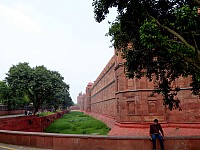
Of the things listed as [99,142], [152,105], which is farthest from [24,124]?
[99,142]

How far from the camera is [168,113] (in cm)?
1866

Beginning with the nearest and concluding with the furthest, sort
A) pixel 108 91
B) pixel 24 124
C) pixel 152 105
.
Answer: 1. pixel 152 105
2. pixel 24 124
3. pixel 108 91

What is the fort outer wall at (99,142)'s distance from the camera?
8.14m

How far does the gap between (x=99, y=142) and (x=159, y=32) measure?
A: 514 centimetres

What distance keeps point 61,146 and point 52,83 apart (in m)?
25.5

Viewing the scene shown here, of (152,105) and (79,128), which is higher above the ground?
(152,105)

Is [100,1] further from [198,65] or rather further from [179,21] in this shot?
[198,65]

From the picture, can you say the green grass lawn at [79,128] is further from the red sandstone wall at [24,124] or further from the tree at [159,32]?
the tree at [159,32]

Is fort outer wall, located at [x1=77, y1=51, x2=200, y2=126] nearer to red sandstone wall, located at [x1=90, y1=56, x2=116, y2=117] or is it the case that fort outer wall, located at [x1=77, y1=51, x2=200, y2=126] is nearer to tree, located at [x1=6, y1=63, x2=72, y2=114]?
red sandstone wall, located at [x1=90, y1=56, x2=116, y2=117]

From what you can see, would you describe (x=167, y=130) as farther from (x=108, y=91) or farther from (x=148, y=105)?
(x=108, y=91)

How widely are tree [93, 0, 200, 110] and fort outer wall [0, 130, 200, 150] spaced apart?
2441 millimetres

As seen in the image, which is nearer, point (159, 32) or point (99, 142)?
point (159, 32)

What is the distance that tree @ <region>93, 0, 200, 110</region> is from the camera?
21.5ft

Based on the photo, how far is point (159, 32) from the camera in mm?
7434
